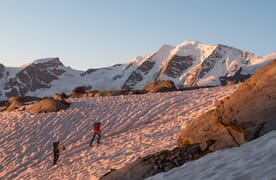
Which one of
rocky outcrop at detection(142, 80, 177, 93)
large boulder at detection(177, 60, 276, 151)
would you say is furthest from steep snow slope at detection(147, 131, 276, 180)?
rocky outcrop at detection(142, 80, 177, 93)

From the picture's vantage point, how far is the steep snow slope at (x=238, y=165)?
20.7ft

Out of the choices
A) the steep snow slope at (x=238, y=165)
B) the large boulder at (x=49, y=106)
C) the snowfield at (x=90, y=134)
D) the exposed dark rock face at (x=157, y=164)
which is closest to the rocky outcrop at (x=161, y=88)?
the snowfield at (x=90, y=134)

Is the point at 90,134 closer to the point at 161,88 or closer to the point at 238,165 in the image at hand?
the point at 161,88

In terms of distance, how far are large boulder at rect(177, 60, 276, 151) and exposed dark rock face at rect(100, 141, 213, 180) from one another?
415 millimetres

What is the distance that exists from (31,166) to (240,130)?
13346mm

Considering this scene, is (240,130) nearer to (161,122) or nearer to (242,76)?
(161,122)

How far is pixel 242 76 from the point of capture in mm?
186250

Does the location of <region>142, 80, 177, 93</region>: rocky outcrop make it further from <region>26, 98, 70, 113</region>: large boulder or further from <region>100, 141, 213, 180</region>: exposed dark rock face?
<region>100, 141, 213, 180</region>: exposed dark rock face

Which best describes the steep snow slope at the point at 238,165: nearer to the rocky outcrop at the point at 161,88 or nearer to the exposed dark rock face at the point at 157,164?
the exposed dark rock face at the point at 157,164

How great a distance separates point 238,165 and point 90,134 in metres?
19.5

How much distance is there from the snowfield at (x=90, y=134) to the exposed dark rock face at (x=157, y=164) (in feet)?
16.4

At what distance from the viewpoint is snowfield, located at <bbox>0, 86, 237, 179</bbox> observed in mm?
18891

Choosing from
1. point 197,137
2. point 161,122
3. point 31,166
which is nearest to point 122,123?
point 161,122

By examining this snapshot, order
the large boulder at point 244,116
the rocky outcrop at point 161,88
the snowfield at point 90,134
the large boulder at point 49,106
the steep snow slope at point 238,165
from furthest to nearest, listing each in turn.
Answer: the rocky outcrop at point 161,88, the large boulder at point 49,106, the snowfield at point 90,134, the large boulder at point 244,116, the steep snow slope at point 238,165
